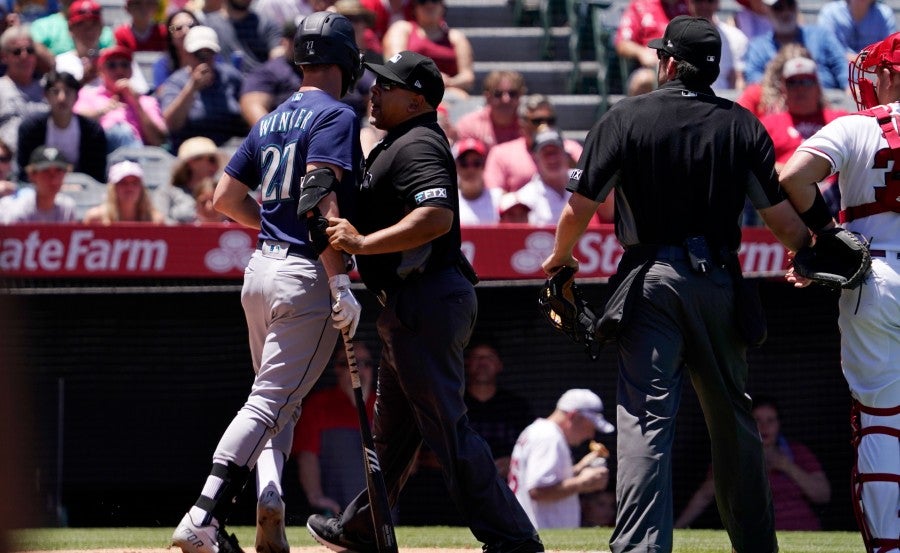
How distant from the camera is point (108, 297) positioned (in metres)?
8.21

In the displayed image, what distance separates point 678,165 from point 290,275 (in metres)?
1.46

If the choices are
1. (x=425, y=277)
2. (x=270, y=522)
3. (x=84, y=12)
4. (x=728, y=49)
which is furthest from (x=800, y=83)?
(x=270, y=522)

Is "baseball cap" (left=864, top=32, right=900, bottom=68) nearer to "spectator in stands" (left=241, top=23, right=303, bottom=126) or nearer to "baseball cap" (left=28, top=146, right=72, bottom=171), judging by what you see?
"baseball cap" (left=28, top=146, right=72, bottom=171)

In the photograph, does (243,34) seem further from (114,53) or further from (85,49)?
(85,49)

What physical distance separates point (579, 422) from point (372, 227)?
3.48 metres

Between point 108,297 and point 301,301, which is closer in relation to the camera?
point 301,301

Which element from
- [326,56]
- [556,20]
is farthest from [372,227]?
[556,20]

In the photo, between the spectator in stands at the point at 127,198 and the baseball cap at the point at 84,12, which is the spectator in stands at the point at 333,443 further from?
the baseball cap at the point at 84,12

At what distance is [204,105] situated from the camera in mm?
10484

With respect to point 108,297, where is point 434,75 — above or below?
above

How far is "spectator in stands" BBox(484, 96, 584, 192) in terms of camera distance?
10.1 m

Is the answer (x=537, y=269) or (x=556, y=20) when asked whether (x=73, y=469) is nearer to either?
(x=537, y=269)

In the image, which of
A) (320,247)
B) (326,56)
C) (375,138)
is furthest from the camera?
(375,138)

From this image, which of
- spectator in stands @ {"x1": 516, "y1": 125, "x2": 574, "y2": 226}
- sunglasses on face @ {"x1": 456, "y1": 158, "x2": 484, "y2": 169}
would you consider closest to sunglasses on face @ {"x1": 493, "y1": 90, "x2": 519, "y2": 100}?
spectator in stands @ {"x1": 516, "y1": 125, "x2": 574, "y2": 226}
